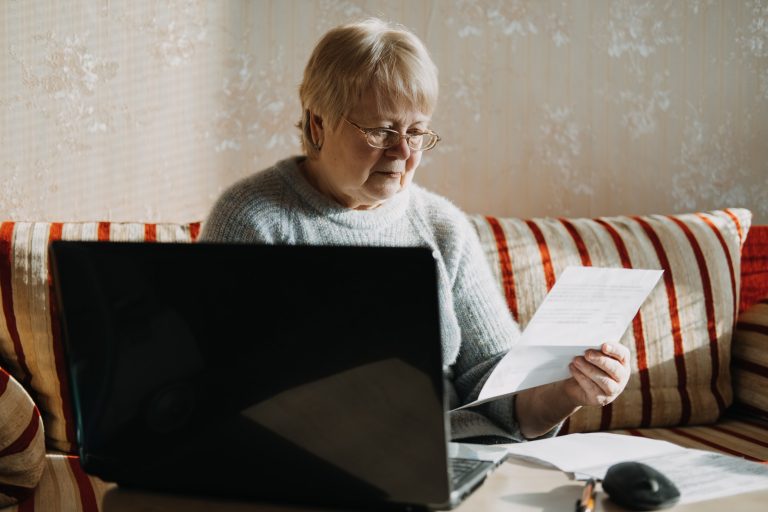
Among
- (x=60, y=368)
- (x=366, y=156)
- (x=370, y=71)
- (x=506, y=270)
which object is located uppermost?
(x=370, y=71)

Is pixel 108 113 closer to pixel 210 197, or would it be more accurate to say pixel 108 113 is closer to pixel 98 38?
A: pixel 98 38

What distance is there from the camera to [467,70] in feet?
6.99

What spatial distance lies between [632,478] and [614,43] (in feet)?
5.53

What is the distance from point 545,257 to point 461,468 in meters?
1.12

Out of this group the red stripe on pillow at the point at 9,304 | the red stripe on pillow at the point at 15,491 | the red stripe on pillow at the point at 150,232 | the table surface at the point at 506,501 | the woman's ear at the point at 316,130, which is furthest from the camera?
the red stripe on pillow at the point at 150,232

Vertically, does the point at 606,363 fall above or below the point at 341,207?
below

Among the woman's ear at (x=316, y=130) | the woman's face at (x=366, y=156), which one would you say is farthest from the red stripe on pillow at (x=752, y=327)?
the woman's ear at (x=316, y=130)

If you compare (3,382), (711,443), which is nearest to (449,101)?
(711,443)

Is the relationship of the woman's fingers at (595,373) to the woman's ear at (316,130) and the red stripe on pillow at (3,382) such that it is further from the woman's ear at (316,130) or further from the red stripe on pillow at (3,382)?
the red stripe on pillow at (3,382)

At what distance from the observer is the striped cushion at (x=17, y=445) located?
122 centimetres

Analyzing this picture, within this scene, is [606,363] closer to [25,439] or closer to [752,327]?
[25,439]

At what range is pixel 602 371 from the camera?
110 centimetres

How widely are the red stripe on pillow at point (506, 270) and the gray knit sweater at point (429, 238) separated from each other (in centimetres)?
46

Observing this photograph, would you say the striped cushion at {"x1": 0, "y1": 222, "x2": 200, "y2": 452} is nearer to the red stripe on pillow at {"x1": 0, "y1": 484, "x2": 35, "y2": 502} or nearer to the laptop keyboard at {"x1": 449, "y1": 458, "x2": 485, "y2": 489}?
the red stripe on pillow at {"x1": 0, "y1": 484, "x2": 35, "y2": 502}
